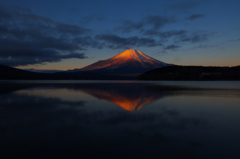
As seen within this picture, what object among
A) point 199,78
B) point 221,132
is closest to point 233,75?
point 199,78

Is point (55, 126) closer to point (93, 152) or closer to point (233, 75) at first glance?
point (93, 152)

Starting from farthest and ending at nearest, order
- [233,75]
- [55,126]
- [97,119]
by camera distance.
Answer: [233,75]
[97,119]
[55,126]

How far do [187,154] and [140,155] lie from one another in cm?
178

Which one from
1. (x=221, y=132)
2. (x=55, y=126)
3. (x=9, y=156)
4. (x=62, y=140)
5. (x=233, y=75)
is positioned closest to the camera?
(x=9, y=156)

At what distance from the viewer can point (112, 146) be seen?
7.05 meters

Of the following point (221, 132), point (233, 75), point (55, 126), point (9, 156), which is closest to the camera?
point (9, 156)

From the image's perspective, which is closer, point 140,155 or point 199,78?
point 140,155

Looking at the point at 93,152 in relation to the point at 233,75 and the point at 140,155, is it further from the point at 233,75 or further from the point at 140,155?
the point at 233,75

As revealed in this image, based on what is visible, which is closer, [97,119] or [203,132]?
[203,132]

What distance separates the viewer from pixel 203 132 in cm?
884

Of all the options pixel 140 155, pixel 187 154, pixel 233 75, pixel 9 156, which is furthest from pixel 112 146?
pixel 233 75

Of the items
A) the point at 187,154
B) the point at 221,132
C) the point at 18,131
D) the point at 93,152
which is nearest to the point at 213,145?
the point at 187,154

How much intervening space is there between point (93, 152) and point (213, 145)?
4.97m

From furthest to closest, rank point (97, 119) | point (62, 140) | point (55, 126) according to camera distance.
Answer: point (97, 119) → point (55, 126) → point (62, 140)
